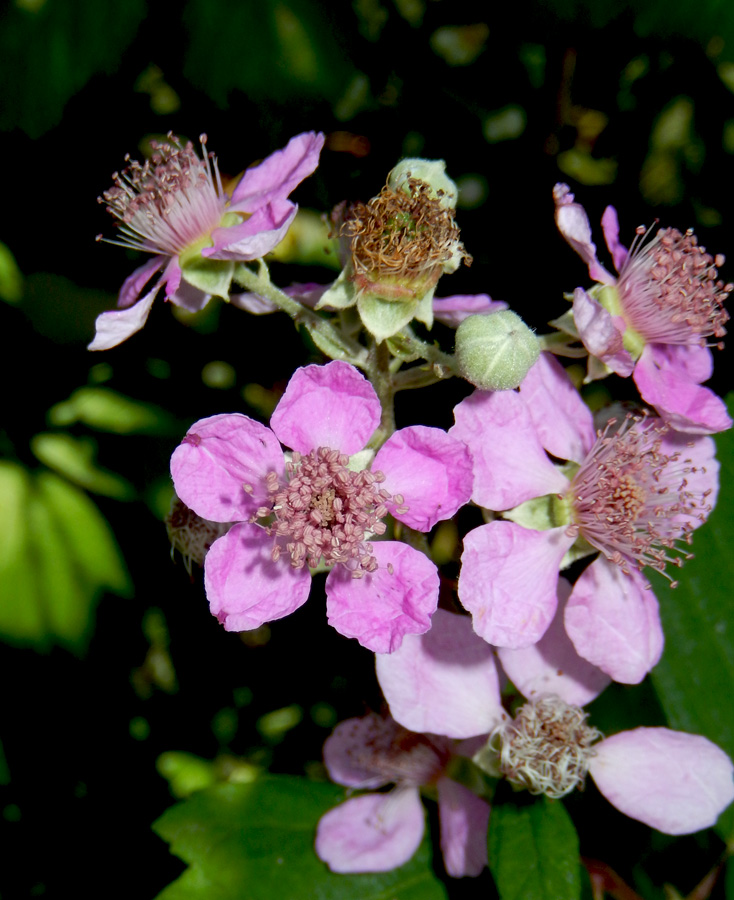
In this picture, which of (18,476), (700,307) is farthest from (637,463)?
(18,476)

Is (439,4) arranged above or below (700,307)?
above

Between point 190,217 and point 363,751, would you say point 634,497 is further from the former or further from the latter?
point 190,217

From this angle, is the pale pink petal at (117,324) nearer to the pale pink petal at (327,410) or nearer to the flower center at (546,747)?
the pale pink petal at (327,410)

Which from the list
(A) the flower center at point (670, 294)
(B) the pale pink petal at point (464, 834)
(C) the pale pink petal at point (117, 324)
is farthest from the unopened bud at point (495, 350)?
(B) the pale pink petal at point (464, 834)

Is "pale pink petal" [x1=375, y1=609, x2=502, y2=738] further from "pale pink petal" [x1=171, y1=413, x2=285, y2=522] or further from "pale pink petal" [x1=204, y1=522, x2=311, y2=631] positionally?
"pale pink petal" [x1=171, y1=413, x2=285, y2=522]

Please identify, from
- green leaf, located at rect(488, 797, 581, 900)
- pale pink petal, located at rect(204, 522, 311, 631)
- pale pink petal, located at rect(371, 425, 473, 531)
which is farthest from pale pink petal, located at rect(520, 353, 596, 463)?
green leaf, located at rect(488, 797, 581, 900)

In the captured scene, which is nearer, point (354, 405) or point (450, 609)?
point (354, 405)

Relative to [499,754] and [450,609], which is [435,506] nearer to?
[450,609]
